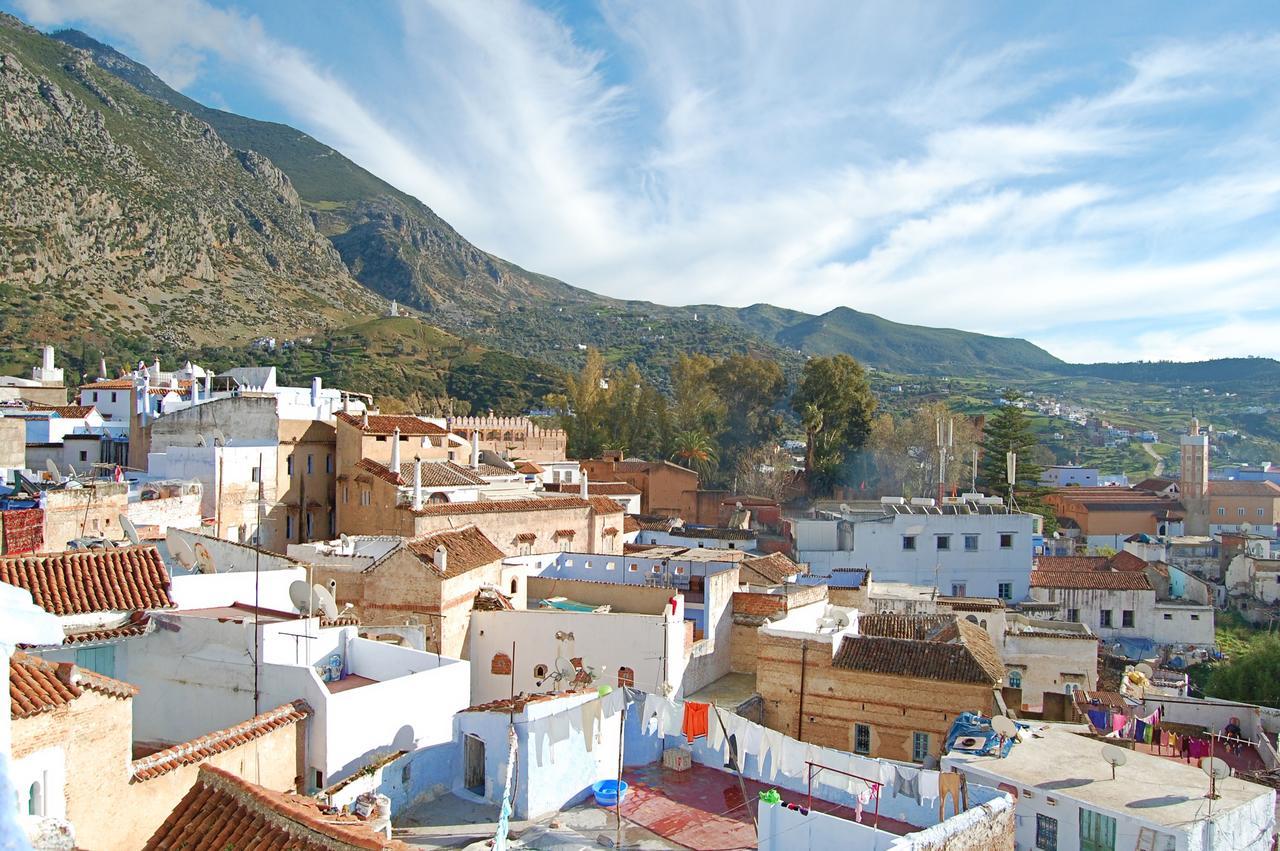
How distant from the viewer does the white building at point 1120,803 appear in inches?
378

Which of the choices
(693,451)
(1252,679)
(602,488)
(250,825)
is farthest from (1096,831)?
(693,451)

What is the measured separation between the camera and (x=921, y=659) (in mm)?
14719

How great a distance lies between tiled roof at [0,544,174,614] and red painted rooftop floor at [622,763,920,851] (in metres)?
5.69

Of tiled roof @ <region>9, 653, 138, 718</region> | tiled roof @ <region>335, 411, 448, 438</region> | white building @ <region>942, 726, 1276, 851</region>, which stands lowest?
white building @ <region>942, 726, 1276, 851</region>

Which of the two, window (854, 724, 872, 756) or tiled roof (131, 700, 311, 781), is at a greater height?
tiled roof (131, 700, 311, 781)

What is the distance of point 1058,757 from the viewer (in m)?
11.4

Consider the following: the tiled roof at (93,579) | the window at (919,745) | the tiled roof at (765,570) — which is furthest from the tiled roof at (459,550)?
the window at (919,745)

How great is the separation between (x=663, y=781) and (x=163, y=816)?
4.74 metres

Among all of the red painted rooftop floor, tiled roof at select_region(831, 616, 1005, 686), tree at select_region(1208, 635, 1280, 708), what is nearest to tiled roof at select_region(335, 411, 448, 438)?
tiled roof at select_region(831, 616, 1005, 686)

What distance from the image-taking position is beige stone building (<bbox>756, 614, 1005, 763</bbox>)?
14352 mm

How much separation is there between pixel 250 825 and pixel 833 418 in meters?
35.9

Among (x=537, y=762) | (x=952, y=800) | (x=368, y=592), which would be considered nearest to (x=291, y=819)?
(x=537, y=762)

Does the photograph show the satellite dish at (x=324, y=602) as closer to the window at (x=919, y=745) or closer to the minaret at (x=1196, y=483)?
the window at (x=919, y=745)

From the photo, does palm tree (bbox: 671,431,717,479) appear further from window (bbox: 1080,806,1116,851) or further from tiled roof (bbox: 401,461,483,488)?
window (bbox: 1080,806,1116,851)
